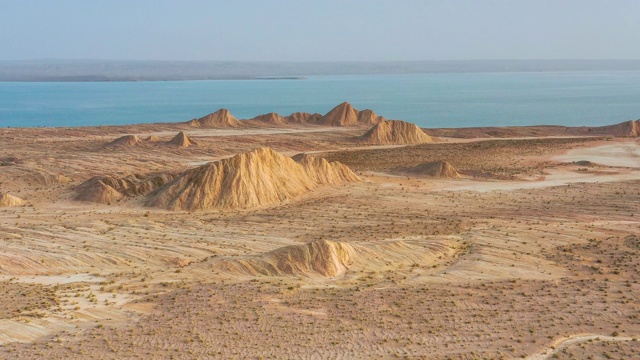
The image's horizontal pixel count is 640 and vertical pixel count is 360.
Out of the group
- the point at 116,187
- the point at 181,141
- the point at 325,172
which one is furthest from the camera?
the point at 181,141

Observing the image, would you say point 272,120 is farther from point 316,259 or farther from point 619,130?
point 316,259

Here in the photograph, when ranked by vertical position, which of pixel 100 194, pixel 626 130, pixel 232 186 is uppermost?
pixel 626 130

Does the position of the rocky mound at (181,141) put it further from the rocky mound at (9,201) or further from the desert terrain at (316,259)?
the rocky mound at (9,201)

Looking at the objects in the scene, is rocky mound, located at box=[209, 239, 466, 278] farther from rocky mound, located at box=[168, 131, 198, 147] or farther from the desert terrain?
rocky mound, located at box=[168, 131, 198, 147]

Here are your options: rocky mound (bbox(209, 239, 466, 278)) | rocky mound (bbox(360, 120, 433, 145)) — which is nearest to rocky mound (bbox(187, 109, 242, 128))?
rocky mound (bbox(360, 120, 433, 145))

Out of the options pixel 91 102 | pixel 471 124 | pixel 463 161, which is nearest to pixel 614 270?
pixel 463 161

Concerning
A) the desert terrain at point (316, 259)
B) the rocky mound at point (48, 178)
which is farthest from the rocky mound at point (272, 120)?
the rocky mound at point (48, 178)

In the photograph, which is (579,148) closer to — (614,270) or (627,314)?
(614,270)

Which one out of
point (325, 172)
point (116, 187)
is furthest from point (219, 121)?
point (116, 187)
